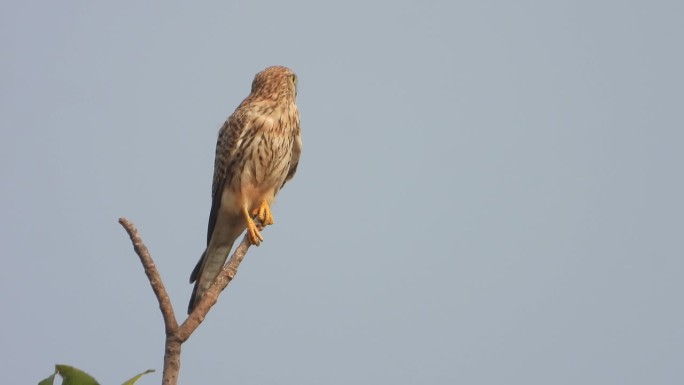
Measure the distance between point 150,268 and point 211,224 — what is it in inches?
136

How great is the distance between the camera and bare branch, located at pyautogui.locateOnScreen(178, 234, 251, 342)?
399 centimetres

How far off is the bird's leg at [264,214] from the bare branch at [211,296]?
163 centimetres

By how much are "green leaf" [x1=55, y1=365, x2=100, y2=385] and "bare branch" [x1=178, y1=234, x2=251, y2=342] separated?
0.99 m

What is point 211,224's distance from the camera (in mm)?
7332

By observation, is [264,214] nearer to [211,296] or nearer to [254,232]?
[254,232]

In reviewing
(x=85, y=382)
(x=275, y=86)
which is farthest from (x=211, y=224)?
(x=85, y=382)

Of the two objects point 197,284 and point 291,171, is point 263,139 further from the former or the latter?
point 197,284

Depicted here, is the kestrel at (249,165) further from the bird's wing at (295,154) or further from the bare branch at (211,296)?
the bare branch at (211,296)

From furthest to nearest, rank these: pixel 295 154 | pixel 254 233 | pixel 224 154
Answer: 1. pixel 295 154
2. pixel 224 154
3. pixel 254 233

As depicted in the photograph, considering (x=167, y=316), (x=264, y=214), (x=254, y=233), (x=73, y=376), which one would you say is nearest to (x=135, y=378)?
(x=73, y=376)

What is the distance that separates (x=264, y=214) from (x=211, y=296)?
8.98 feet

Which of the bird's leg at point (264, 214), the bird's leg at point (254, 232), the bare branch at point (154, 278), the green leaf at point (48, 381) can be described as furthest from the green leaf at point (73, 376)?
the bird's leg at point (264, 214)

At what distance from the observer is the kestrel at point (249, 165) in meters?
7.13

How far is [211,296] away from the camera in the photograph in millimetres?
4387
